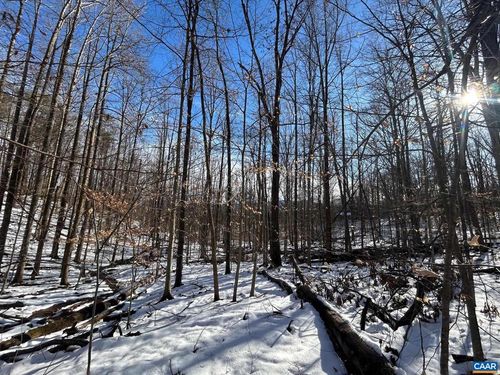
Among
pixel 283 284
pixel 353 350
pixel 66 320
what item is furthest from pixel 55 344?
pixel 283 284

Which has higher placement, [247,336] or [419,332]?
[419,332]

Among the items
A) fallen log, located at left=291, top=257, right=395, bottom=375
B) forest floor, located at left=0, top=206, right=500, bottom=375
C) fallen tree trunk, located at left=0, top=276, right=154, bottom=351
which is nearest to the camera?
fallen log, located at left=291, top=257, right=395, bottom=375

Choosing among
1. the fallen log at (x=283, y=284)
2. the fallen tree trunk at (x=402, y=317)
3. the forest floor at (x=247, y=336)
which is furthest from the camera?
the fallen log at (x=283, y=284)

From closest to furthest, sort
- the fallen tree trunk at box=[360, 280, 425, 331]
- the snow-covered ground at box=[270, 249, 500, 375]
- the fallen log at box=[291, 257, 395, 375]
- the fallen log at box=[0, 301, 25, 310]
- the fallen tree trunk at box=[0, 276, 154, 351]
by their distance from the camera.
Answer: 1. the fallen log at box=[291, 257, 395, 375]
2. the snow-covered ground at box=[270, 249, 500, 375]
3. the fallen tree trunk at box=[360, 280, 425, 331]
4. the fallen tree trunk at box=[0, 276, 154, 351]
5. the fallen log at box=[0, 301, 25, 310]

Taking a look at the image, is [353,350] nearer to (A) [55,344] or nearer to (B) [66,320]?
(A) [55,344]

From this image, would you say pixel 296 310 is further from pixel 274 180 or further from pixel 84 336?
pixel 274 180

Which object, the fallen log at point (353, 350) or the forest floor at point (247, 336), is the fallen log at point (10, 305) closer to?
the forest floor at point (247, 336)

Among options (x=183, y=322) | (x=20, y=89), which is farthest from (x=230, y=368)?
(x=20, y=89)

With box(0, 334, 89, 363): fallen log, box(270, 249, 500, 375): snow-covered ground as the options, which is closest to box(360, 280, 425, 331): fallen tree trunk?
box(270, 249, 500, 375): snow-covered ground

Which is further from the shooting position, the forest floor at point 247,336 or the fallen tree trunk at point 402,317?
the fallen tree trunk at point 402,317

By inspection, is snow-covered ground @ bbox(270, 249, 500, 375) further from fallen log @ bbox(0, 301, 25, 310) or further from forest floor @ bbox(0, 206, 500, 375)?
fallen log @ bbox(0, 301, 25, 310)

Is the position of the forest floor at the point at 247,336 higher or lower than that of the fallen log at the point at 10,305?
higher

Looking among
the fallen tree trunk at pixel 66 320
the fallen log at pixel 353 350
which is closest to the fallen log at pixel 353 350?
the fallen log at pixel 353 350

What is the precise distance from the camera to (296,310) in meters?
4.57
